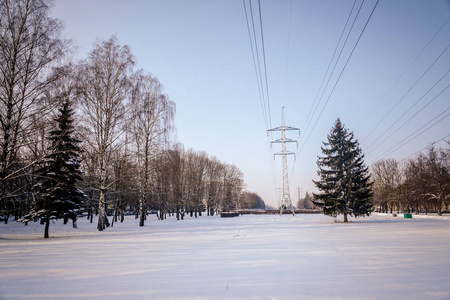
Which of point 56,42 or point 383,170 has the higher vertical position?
point 56,42

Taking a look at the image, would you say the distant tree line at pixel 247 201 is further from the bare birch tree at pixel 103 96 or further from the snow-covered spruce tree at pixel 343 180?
the bare birch tree at pixel 103 96

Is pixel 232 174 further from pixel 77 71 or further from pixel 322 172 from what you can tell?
pixel 77 71

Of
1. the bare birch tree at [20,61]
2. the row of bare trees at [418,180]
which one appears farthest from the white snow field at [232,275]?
the row of bare trees at [418,180]

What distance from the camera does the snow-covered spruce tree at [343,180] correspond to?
2492cm

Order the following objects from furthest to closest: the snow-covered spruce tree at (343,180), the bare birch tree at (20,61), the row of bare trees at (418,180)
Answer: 1. the row of bare trees at (418,180)
2. the snow-covered spruce tree at (343,180)
3. the bare birch tree at (20,61)

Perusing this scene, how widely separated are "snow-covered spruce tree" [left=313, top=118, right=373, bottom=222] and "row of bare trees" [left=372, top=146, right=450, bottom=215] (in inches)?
834

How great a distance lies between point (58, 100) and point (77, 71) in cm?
567

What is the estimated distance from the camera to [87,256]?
7.97m

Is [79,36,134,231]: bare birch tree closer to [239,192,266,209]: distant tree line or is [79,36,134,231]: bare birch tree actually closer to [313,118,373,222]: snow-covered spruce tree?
[313,118,373,222]: snow-covered spruce tree

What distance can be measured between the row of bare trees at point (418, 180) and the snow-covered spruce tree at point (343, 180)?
21.2m

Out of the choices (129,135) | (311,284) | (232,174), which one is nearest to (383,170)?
(232,174)

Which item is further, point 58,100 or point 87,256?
point 58,100

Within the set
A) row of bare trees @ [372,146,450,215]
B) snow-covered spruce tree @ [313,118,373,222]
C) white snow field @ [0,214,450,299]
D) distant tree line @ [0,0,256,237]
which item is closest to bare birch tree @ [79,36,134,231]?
distant tree line @ [0,0,256,237]

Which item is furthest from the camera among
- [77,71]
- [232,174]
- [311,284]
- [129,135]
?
[232,174]
